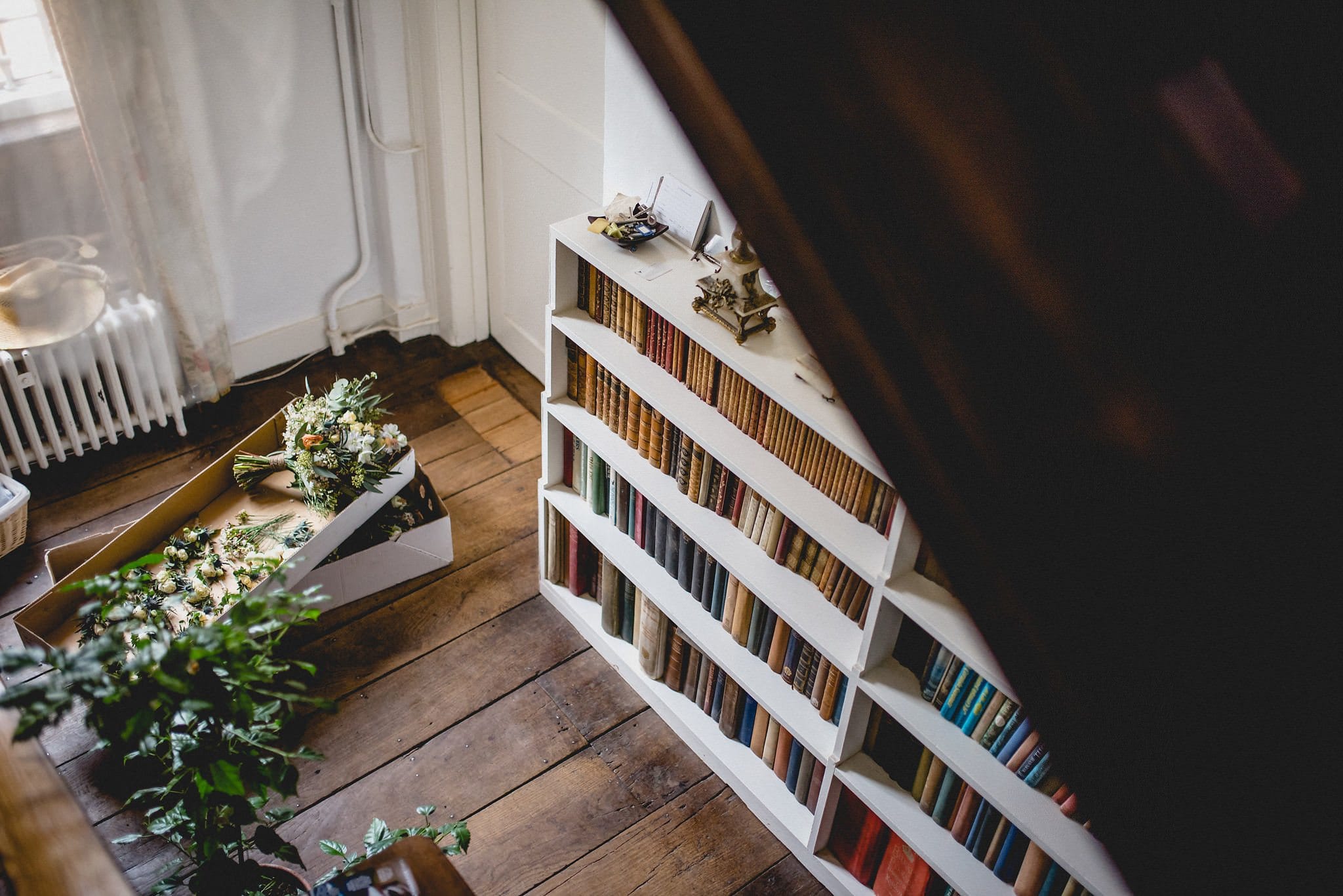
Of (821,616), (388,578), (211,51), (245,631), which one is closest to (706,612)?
(821,616)

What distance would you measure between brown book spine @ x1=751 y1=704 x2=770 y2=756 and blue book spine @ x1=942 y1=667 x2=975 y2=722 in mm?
478

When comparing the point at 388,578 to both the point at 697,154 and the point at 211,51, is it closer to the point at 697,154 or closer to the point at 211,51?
the point at 211,51

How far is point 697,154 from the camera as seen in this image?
0.42 feet

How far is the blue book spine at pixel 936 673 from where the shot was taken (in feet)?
5.84

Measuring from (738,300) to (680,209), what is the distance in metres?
0.36

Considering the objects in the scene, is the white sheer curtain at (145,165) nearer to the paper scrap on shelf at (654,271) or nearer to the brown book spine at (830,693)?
the paper scrap on shelf at (654,271)

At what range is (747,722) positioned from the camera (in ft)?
7.57

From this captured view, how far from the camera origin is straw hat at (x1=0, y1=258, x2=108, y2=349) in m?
2.67

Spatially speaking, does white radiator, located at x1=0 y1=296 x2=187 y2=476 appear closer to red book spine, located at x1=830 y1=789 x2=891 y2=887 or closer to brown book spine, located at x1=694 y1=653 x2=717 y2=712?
brown book spine, located at x1=694 y1=653 x2=717 y2=712

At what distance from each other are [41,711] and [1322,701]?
97 cm

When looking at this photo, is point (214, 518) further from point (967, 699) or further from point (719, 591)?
point (967, 699)

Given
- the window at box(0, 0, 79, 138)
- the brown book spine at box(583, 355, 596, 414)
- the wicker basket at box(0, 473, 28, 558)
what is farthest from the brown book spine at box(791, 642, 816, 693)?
the window at box(0, 0, 79, 138)

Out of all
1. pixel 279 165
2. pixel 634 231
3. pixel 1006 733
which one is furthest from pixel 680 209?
pixel 279 165

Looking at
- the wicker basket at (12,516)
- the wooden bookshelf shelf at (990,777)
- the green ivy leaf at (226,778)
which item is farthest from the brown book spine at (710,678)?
the wicker basket at (12,516)
